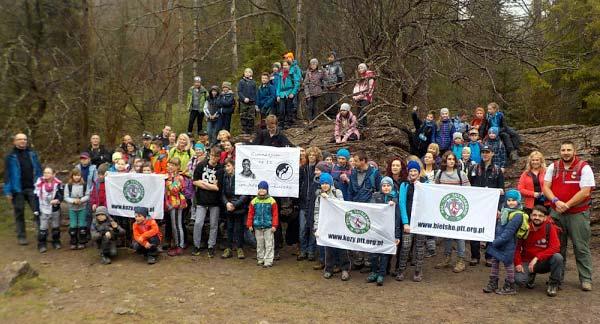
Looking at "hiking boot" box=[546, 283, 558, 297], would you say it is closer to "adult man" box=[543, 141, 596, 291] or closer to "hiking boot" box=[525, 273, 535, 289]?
"hiking boot" box=[525, 273, 535, 289]

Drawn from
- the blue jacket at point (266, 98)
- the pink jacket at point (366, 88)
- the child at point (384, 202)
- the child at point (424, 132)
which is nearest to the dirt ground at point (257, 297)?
the child at point (384, 202)

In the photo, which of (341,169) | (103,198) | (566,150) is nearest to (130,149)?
(103,198)

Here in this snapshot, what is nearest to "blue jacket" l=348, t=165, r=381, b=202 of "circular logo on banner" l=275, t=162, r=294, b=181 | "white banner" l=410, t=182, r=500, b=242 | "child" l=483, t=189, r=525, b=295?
"white banner" l=410, t=182, r=500, b=242

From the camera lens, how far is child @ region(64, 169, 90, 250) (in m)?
8.75

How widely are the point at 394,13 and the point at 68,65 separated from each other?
29.9 ft

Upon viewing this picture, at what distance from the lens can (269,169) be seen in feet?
28.1

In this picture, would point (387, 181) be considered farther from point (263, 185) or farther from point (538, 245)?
point (538, 245)

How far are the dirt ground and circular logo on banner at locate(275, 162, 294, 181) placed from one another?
5.06 feet

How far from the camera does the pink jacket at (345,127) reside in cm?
1030

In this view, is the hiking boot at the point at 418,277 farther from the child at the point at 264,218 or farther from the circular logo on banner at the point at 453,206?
the child at the point at 264,218

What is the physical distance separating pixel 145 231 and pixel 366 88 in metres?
5.92

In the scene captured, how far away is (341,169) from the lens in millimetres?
7902

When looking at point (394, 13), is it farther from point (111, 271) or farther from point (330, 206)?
point (111, 271)

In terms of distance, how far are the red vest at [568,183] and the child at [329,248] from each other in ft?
10.4
